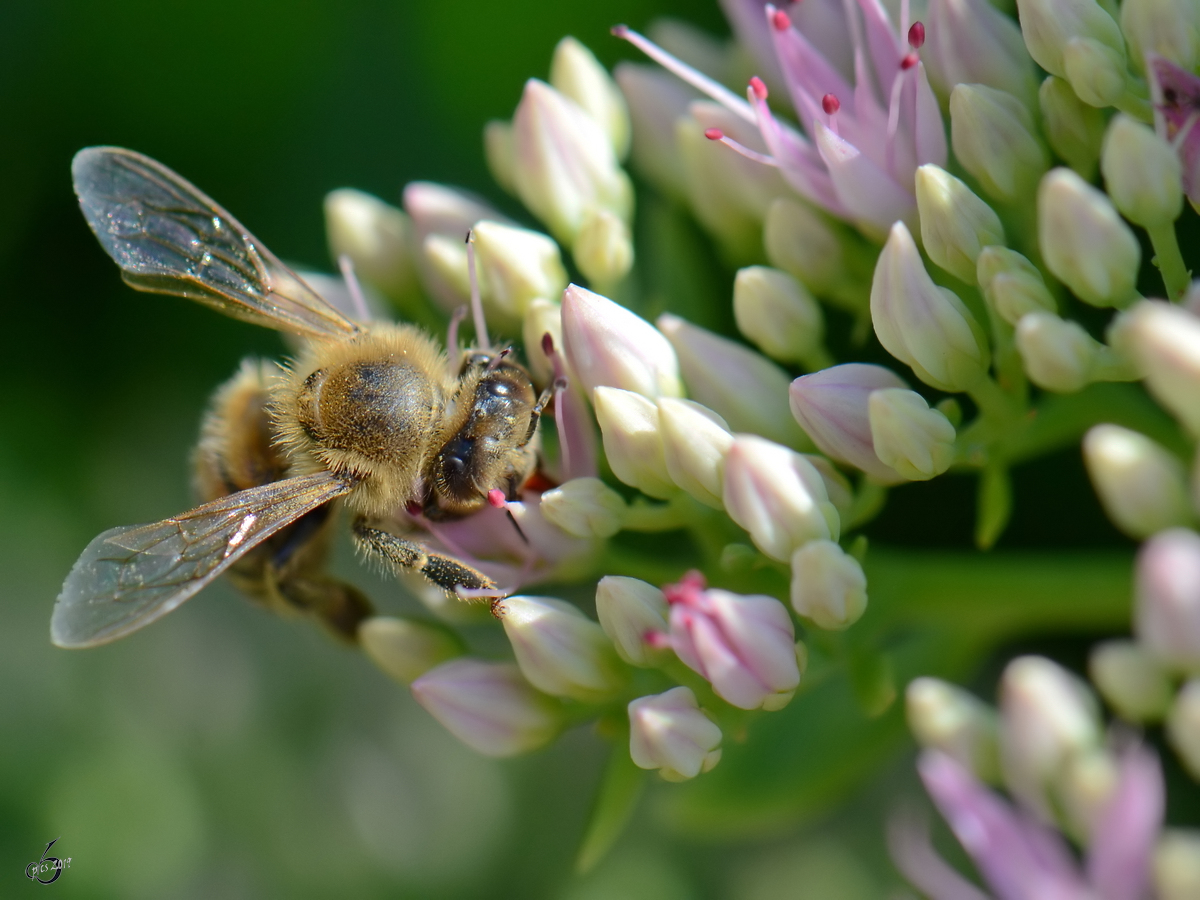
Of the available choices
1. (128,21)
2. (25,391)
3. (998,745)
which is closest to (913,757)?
(998,745)

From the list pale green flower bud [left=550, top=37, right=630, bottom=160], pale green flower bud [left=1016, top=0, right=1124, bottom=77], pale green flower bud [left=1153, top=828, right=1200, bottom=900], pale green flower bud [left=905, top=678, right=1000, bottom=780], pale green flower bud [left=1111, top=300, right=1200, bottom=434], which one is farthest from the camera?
pale green flower bud [left=550, top=37, right=630, bottom=160]

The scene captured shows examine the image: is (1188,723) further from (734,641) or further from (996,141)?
(996,141)

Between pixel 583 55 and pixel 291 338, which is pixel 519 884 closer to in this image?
pixel 291 338

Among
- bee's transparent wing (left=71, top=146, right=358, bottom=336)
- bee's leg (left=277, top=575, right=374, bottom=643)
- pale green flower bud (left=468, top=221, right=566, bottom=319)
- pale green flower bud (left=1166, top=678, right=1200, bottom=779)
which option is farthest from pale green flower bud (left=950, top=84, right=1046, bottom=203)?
bee's leg (left=277, top=575, right=374, bottom=643)

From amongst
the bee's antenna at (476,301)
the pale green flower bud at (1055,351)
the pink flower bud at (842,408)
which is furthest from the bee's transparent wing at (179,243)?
the pale green flower bud at (1055,351)

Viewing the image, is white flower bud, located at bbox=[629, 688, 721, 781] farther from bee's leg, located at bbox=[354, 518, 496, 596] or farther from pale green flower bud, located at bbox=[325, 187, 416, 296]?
pale green flower bud, located at bbox=[325, 187, 416, 296]

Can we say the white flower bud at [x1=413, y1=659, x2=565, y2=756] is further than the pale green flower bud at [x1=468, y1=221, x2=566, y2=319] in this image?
No
